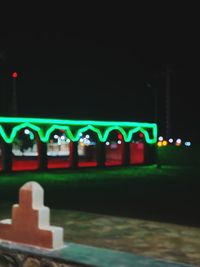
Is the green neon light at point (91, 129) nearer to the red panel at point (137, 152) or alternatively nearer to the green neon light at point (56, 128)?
the green neon light at point (56, 128)

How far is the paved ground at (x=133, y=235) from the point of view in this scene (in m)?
8.50

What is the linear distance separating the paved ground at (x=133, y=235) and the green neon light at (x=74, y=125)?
12136 mm

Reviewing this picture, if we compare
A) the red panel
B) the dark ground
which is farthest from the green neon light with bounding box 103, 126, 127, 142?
the red panel

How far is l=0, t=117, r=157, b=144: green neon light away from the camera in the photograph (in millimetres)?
24172

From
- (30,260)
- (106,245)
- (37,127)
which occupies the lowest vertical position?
(106,245)

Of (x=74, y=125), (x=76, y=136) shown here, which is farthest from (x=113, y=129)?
(x=74, y=125)

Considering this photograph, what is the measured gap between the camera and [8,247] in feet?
17.7

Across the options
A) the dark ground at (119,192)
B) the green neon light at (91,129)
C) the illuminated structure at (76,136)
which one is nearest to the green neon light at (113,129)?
the illuminated structure at (76,136)

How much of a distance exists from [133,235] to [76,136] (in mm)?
17206

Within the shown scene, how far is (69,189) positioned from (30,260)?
40.8 feet

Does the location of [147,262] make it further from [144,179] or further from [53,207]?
[144,179]

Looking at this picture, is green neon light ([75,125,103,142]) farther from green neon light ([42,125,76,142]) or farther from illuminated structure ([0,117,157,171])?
green neon light ([42,125,76,142])

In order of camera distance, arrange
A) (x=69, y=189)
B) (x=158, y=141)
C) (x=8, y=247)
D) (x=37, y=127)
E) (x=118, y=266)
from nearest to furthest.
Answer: (x=118, y=266), (x=8, y=247), (x=69, y=189), (x=37, y=127), (x=158, y=141)

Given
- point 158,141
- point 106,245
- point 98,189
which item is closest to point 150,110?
point 158,141
